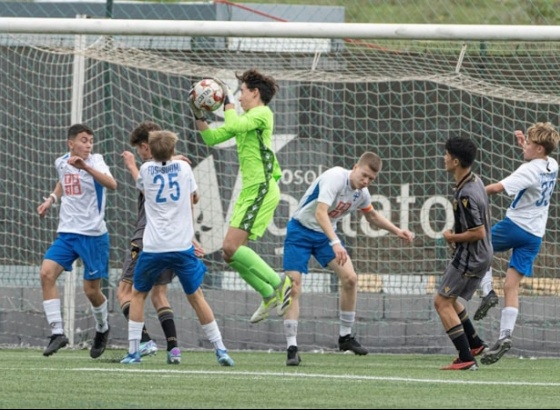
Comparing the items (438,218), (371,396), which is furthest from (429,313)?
(371,396)

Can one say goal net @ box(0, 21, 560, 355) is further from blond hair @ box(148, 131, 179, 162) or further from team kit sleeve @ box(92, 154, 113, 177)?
blond hair @ box(148, 131, 179, 162)

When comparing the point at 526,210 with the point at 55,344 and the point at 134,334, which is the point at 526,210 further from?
the point at 55,344

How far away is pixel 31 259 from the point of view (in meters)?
13.7

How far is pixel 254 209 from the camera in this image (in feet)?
33.7

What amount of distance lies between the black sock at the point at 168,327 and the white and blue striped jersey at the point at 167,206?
3.62 feet

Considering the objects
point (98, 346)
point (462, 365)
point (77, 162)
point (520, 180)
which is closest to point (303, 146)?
point (520, 180)

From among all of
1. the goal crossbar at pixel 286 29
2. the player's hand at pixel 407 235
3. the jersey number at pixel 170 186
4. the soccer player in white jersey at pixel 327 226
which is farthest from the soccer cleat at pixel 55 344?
the player's hand at pixel 407 235

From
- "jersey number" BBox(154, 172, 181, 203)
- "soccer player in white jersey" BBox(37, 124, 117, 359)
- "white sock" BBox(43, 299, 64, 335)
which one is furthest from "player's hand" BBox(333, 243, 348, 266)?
"white sock" BBox(43, 299, 64, 335)

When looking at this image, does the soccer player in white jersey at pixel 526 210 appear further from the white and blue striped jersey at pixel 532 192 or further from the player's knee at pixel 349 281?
the player's knee at pixel 349 281

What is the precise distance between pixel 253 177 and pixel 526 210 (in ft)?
7.73

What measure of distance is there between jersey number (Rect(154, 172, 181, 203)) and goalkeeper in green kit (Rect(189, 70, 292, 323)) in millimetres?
802

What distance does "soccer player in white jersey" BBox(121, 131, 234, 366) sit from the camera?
9.23 m

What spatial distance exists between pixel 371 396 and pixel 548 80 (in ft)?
22.7

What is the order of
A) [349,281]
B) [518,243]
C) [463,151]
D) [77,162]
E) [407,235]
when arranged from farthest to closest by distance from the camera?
[349,281]
[518,243]
[77,162]
[407,235]
[463,151]
